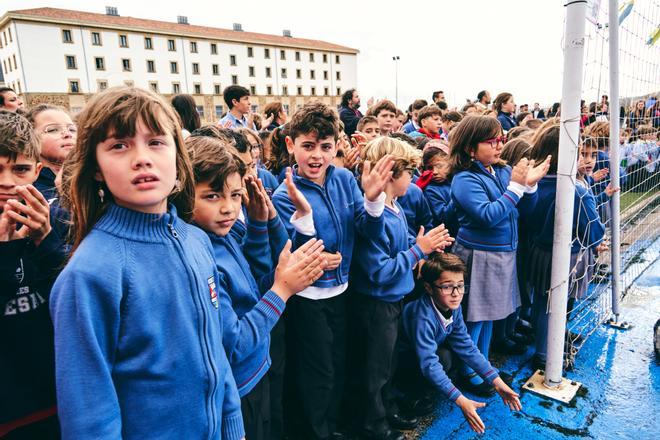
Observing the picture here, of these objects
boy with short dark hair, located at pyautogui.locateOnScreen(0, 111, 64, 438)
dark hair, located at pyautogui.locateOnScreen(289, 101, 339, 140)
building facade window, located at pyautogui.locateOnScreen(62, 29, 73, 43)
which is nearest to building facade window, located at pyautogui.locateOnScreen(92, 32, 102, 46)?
building facade window, located at pyautogui.locateOnScreen(62, 29, 73, 43)

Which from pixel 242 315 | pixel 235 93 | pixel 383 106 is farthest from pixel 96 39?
pixel 242 315

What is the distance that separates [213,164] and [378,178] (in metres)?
0.87

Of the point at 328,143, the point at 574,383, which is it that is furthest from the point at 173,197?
the point at 574,383

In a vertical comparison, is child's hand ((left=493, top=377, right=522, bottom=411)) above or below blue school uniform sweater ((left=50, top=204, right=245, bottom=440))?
below

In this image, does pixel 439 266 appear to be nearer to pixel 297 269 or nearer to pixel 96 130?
pixel 297 269

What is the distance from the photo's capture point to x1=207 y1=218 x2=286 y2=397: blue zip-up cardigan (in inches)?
59.0

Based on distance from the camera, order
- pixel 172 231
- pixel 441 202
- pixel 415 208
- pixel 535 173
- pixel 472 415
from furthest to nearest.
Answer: pixel 441 202, pixel 415 208, pixel 535 173, pixel 472 415, pixel 172 231

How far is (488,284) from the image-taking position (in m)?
2.85

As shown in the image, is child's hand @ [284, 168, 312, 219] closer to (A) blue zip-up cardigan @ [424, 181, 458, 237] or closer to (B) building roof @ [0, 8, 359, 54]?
(A) blue zip-up cardigan @ [424, 181, 458, 237]

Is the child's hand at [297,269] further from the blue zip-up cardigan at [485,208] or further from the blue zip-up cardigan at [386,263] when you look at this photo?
the blue zip-up cardigan at [485,208]

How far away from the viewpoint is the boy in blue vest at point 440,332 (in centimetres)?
238

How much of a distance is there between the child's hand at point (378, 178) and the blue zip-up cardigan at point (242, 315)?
2.52 feet

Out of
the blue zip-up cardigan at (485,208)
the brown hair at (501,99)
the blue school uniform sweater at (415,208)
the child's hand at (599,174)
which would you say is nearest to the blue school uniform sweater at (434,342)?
the blue zip-up cardigan at (485,208)

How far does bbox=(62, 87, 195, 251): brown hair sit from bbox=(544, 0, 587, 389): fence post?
7.58 feet
